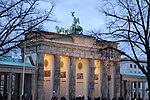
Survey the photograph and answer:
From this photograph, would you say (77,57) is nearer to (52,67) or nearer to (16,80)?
(52,67)

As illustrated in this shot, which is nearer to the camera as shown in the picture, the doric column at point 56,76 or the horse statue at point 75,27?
the doric column at point 56,76

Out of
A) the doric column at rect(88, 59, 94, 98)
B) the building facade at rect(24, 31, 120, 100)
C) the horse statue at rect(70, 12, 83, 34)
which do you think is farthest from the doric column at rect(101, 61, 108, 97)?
the horse statue at rect(70, 12, 83, 34)

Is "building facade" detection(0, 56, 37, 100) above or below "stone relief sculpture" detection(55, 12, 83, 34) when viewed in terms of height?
below

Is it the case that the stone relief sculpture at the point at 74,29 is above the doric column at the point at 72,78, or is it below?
above

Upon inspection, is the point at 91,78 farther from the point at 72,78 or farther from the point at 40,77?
the point at 40,77

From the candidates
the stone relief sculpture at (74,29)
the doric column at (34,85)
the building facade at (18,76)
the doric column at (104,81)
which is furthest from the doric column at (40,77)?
the doric column at (104,81)

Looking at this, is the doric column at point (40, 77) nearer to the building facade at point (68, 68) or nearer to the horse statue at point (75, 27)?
the building facade at point (68, 68)

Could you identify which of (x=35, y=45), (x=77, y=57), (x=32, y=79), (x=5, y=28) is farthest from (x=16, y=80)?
(x=5, y=28)

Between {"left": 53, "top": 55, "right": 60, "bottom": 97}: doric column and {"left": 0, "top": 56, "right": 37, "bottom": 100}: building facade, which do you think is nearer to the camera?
{"left": 0, "top": 56, "right": 37, "bottom": 100}: building facade

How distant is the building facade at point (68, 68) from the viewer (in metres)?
68.2

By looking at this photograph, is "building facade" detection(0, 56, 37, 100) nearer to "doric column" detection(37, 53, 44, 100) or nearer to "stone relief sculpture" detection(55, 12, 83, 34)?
"doric column" detection(37, 53, 44, 100)

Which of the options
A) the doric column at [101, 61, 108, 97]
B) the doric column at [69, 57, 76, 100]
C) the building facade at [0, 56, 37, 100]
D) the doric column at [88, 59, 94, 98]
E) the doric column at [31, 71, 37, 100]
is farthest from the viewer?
the doric column at [101, 61, 108, 97]

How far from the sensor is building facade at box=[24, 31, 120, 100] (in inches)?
2685

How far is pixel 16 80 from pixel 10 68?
571 cm
